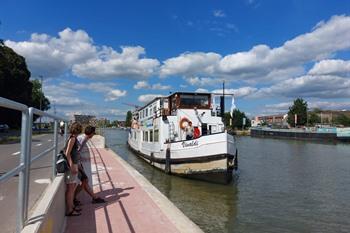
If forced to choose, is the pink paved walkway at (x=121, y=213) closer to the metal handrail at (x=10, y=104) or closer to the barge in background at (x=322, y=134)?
the metal handrail at (x=10, y=104)

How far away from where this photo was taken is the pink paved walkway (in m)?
6.53

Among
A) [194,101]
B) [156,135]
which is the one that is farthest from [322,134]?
[194,101]

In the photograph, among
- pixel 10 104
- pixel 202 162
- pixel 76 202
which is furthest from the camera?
pixel 202 162

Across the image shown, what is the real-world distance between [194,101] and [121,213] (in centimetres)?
1513

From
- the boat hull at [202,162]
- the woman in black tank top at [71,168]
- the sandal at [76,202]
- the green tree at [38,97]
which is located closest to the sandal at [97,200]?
the sandal at [76,202]

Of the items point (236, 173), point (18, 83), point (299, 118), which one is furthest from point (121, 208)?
point (299, 118)

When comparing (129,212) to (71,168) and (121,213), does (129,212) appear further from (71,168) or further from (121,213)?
(71,168)

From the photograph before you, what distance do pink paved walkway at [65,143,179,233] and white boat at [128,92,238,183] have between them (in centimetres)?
744

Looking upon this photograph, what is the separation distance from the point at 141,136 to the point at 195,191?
15.0m

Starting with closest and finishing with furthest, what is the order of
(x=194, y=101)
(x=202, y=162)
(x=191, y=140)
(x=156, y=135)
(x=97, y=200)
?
1. (x=97, y=200)
2. (x=202, y=162)
3. (x=191, y=140)
4. (x=194, y=101)
5. (x=156, y=135)

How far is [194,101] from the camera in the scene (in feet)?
73.3

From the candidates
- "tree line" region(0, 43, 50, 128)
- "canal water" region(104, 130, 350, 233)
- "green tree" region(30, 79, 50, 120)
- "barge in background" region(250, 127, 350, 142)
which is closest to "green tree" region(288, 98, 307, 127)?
"barge in background" region(250, 127, 350, 142)

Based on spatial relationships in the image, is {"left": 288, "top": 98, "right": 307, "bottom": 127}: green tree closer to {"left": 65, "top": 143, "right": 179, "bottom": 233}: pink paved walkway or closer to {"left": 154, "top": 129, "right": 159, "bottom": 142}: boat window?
{"left": 154, "top": 129, "right": 159, "bottom": 142}: boat window

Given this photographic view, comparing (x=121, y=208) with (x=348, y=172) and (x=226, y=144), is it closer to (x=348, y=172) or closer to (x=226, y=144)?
(x=226, y=144)
